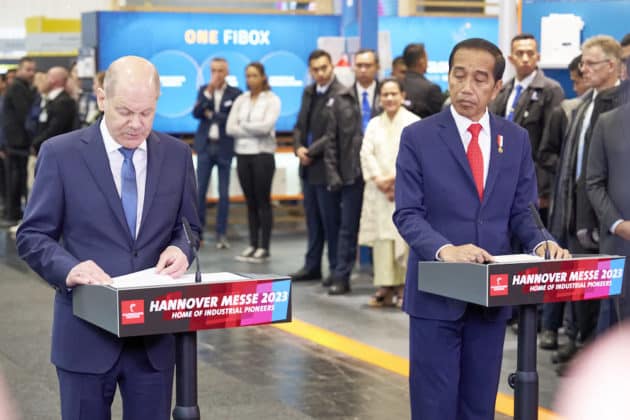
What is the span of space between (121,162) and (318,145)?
19.2ft

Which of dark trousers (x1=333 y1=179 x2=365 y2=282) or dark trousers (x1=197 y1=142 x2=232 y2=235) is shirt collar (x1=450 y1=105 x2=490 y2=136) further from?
dark trousers (x1=197 y1=142 x2=232 y2=235)

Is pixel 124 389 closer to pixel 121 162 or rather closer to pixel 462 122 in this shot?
pixel 121 162

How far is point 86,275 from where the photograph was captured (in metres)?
2.84

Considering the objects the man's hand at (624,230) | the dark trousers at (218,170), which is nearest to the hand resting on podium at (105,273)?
the man's hand at (624,230)

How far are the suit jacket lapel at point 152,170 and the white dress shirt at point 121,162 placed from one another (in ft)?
0.04

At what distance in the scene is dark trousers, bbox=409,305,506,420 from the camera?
11.3ft

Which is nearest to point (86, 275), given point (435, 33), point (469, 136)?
→ point (469, 136)

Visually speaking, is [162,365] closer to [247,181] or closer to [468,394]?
[468,394]

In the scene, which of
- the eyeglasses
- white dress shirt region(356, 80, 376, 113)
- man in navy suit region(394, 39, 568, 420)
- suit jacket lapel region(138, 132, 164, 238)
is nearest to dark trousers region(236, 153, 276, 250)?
white dress shirt region(356, 80, 376, 113)

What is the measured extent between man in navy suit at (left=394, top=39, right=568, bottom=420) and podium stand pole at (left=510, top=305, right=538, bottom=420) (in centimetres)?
13

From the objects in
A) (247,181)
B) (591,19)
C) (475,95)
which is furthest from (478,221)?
(247,181)

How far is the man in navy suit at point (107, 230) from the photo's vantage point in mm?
2953

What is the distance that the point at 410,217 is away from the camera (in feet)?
11.4

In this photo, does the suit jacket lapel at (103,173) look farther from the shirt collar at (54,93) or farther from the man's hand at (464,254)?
the shirt collar at (54,93)
